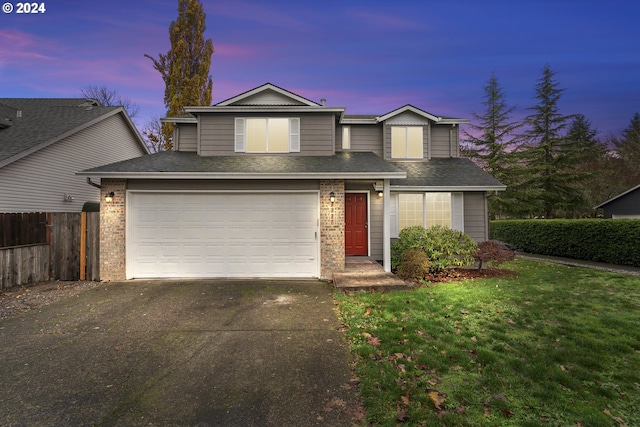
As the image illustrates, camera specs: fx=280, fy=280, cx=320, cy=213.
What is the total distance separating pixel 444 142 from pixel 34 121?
1803 cm

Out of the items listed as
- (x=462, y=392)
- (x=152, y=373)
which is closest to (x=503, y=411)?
(x=462, y=392)

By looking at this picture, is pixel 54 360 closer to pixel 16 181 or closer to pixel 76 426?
pixel 76 426

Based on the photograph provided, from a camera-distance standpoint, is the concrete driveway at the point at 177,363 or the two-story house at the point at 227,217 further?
the two-story house at the point at 227,217

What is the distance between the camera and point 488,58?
21.7m

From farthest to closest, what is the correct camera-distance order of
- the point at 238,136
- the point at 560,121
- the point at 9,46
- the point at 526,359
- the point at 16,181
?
the point at 560,121, the point at 9,46, the point at 238,136, the point at 16,181, the point at 526,359

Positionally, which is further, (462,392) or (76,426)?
(462,392)

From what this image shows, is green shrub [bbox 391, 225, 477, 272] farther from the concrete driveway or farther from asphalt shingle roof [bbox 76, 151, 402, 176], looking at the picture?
the concrete driveway

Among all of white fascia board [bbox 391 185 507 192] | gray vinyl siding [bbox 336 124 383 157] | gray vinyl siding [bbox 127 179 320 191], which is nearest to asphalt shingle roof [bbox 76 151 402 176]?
gray vinyl siding [bbox 127 179 320 191]

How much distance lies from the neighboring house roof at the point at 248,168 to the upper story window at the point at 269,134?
52 centimetres

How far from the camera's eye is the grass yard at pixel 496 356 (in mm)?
2703

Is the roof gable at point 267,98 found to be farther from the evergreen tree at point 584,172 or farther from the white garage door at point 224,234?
the evergreen tree at point 584,172

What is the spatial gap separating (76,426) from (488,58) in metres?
28.2

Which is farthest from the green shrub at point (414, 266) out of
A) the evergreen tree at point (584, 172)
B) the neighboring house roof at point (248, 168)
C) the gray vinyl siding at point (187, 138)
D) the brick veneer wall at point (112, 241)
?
the evergreen tree at point (584, 172)

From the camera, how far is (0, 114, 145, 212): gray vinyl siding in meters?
9.66
